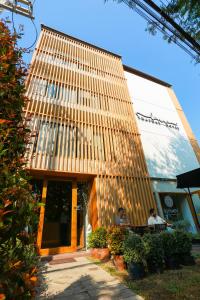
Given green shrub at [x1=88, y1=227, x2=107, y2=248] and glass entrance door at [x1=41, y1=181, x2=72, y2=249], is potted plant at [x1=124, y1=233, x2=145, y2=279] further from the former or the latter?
glass entrance door at [x1=41, y1=181, x2=72, y2=249]

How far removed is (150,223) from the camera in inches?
222

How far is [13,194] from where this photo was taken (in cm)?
123

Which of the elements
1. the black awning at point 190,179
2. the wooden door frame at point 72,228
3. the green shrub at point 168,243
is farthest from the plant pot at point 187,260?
the wooden door frame at point 72,228

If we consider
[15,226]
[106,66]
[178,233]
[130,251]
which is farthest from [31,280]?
[106,66]

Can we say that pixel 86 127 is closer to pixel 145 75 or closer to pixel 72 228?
pixel 72 228

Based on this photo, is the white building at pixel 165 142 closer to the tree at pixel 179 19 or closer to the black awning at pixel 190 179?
the black awning at pixel 190 179

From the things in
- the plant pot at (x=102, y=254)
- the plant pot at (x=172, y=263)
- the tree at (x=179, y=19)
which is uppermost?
the tree at (x=179, y=19)

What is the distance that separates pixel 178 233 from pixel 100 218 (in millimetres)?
2797

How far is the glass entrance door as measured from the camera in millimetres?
5988

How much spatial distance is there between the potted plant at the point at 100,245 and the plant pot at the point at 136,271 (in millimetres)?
1640

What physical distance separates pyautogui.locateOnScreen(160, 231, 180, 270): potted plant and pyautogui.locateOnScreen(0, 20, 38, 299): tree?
3.15 meters

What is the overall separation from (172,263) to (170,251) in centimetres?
22

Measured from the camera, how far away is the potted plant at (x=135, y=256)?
3176mm

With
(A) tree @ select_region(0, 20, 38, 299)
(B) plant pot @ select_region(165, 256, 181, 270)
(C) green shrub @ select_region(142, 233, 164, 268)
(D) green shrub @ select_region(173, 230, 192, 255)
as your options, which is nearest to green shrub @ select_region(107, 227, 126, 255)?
(C) green shrub @ select_region(142, 233, 164, 268)
